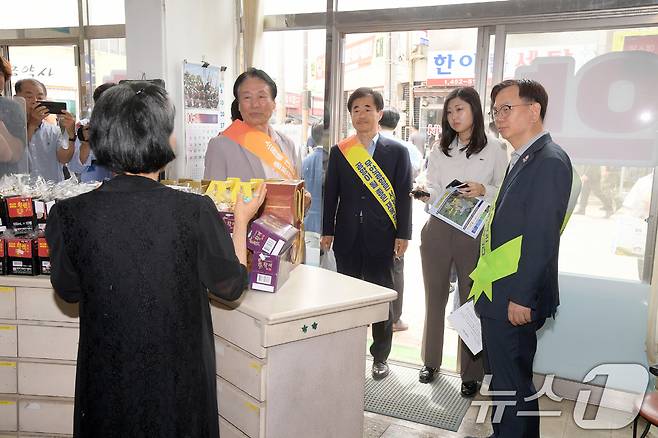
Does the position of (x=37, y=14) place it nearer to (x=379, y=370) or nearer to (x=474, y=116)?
(x=474, y=116)

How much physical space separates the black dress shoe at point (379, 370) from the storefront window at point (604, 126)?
1163mm

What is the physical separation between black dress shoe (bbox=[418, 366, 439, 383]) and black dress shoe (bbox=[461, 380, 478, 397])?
0.21 m

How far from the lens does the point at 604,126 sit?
283 cm

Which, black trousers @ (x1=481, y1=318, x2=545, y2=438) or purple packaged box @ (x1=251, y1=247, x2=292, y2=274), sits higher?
purple packaged box @ (x1=251, y1=247, x2=292, y2=274)

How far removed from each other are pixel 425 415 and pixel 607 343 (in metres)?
1.06

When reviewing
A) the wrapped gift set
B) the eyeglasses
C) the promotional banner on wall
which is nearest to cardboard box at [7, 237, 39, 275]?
the wrapped gift set

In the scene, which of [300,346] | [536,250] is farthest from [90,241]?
[536,250]

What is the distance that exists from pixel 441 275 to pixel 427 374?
1.98 feet

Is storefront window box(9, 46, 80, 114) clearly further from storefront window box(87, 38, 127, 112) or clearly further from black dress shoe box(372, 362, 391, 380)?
black dress shoe box(372, 362, 391, 380)

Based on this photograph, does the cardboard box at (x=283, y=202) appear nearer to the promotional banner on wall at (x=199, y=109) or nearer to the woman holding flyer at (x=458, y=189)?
the woman holding flyer at (x=458, y=189)

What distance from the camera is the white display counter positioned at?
163 cm

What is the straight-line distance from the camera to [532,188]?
197 cm

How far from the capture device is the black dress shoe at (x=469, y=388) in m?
2.92

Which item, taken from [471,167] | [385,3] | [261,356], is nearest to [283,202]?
[261,356]
